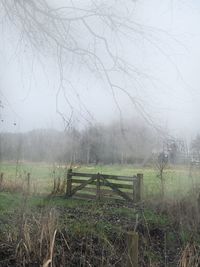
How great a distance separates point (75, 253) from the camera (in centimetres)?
453

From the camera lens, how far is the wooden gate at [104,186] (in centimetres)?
1059

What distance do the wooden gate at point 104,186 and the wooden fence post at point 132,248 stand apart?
6.89 meters

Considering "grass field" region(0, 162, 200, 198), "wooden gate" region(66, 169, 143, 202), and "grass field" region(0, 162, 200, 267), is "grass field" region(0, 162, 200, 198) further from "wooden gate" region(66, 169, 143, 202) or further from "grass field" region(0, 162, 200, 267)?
"wooden gate" region(66, 169, 143, 202)

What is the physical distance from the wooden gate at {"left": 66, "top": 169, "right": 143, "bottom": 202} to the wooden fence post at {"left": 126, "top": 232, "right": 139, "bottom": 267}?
22.6 ft

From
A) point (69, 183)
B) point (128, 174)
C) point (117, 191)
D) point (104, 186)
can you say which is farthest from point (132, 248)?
point (69, 183)

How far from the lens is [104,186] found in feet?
38.0

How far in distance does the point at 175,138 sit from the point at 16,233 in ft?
6.45

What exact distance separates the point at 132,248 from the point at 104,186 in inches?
331

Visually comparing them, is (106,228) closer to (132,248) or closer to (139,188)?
(132,248)

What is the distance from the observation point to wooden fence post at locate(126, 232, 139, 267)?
3.13 m

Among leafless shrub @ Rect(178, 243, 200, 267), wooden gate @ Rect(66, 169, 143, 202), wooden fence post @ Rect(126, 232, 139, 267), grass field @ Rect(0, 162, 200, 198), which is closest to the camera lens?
wooden fence post @ Rect(126, 232, 139, 267)

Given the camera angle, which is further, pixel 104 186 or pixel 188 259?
pixel 104 186

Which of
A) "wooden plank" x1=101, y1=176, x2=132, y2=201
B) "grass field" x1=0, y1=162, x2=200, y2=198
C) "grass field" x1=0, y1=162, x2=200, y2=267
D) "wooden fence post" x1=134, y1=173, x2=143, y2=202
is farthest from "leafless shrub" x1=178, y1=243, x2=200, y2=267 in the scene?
"wooden plank" x1=101, y1=176, x2=132, y2=201

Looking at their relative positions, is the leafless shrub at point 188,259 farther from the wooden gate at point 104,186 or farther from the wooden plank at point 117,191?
the wooden plank at point 117,191
